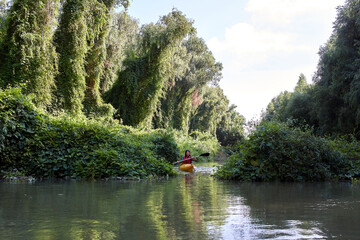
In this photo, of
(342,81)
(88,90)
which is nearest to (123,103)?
(88,90)

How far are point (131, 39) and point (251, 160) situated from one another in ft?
91.1

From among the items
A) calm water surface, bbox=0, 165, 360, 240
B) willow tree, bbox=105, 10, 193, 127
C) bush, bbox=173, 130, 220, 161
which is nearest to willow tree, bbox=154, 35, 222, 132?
bush, bbox=173, 130, 220, 161

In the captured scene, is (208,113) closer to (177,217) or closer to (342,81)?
(342,81)

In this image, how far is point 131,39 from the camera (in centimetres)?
3631

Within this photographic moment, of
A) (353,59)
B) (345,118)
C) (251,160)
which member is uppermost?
(353,59)

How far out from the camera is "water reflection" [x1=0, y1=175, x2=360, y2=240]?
3.64m

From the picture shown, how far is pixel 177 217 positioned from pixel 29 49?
1555 cm

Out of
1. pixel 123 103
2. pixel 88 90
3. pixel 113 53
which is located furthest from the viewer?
pixel 123 103

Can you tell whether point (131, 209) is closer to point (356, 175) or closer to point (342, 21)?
point (356, 175)

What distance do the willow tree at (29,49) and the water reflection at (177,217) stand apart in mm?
12081

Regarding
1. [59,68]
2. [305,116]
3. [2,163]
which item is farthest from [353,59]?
[2,163]

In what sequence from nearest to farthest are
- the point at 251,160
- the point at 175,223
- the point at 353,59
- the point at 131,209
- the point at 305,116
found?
1. the point at 175,223
2. the point at 131,209
3. the point at 251,160
4. the point at 353,59
5. the point at 305,116

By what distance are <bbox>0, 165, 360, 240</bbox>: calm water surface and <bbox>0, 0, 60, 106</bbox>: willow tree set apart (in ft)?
39.6

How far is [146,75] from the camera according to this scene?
92.6 ft
